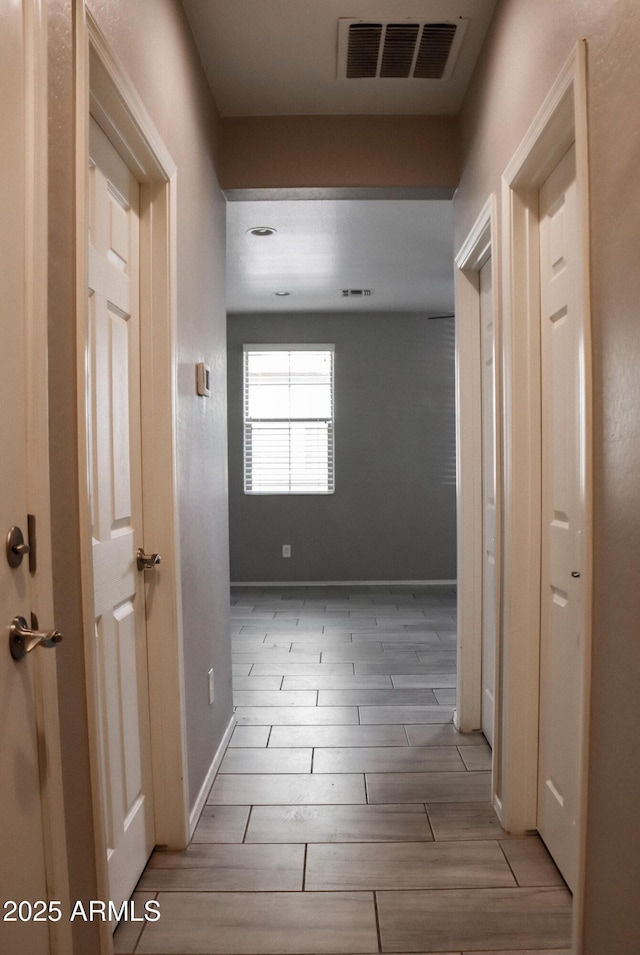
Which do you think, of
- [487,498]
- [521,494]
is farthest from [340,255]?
[521,494]

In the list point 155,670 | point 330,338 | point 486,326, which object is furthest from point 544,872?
point 330,338

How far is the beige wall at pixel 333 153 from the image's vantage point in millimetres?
3160

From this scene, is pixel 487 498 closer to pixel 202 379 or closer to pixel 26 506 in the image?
pixel 202 379

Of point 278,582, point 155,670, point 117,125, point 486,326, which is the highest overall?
point 117,125

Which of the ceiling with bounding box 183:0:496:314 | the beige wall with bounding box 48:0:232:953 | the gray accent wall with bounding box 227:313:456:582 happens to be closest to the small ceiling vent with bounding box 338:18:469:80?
the ceiling with bounding box 183:0:496:314

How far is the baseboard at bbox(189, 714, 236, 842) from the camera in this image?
2340mm

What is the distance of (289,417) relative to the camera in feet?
23.3

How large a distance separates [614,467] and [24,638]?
1103 millimetres

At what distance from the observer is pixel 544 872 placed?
2070 millimetres

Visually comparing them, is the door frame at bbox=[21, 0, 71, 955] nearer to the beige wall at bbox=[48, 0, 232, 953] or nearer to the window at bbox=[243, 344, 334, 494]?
the beige wall at bbox=[48, 0, 232, 953]

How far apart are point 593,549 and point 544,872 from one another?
111cm

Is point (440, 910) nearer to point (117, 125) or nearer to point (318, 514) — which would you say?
point (117, 125)

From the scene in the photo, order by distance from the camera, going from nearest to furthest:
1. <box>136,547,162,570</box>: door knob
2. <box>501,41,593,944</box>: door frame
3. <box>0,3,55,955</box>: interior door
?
1. <box>0,3,55,955</box>: interior door
2. <box>136,547,162,570</box>: door knob
3. <box>501,41,593,944</box>: door frame

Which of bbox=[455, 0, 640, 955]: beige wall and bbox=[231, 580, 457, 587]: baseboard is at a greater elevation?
bbox=[455, 0, 640, 955]: beige wall
